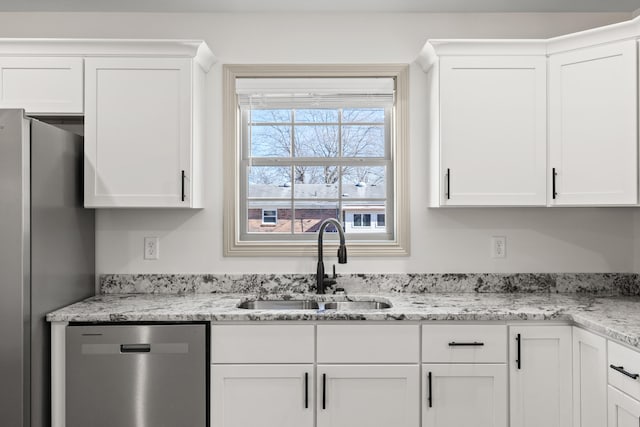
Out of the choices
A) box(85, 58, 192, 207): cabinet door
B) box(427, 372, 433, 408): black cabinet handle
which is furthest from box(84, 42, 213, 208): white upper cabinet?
box(427, 372, 433, 408): black cabinet handle

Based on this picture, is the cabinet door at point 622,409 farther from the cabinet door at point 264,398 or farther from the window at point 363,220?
the window at point 363,220

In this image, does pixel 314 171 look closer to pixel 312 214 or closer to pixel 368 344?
pixel 312 214

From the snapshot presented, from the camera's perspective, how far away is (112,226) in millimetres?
2764

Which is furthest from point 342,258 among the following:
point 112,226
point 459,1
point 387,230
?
point 459,1

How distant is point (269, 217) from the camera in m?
2.92

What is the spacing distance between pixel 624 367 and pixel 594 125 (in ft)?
3.73

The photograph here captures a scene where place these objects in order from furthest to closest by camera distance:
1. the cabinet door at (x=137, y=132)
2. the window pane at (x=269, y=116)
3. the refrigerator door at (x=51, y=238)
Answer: the window pane at (x=269, y=116), the cabinet door at (x=137, y=132), the refrigerator door at (x=51, y=238)

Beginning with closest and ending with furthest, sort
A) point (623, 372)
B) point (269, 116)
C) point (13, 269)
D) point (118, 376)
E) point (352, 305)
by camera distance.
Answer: point (623, 372)
point (13, 269)
point (118, 376)
point (352, 305)
point (269, 116)

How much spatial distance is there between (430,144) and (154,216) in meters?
1.54

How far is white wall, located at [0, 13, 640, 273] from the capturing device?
278 centimetres

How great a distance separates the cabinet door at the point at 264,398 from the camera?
2.18 metres

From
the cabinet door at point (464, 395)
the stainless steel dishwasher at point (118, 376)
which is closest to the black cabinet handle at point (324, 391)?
the cabinet door at point (464, 395)

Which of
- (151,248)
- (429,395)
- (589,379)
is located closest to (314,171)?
(151,248)

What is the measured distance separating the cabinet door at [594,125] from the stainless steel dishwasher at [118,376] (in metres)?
1.98
